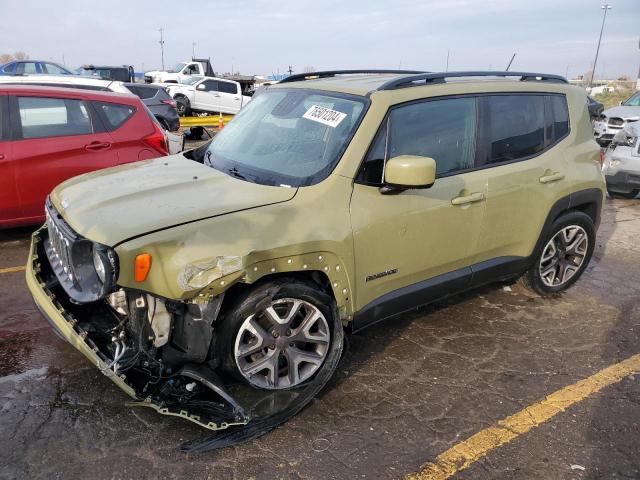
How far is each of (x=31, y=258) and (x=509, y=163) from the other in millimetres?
3266

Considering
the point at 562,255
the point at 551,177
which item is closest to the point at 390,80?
the point at 551,177

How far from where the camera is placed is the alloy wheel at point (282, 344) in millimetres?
2855

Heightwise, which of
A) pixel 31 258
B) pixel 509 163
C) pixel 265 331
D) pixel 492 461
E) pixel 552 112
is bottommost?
pixel 492 461

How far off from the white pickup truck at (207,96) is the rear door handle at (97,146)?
14.4 metres

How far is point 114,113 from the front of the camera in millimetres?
5844

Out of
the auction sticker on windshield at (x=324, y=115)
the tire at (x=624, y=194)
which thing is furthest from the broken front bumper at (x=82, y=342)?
the tire at (x=624, y=194)

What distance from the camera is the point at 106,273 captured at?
246 centimetres

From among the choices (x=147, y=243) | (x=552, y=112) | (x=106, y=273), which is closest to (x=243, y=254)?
(x=147, y=243)

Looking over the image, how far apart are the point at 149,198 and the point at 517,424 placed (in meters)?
2.38

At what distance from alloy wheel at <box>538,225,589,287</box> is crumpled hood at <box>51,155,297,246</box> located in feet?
8.44

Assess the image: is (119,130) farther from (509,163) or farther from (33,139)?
(509,163)

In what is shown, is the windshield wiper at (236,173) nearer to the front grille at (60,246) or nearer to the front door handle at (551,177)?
the front grille at (60,246)

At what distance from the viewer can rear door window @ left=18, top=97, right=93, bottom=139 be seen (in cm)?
533

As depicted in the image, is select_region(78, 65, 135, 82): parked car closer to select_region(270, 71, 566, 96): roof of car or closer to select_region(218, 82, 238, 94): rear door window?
select_region(218, 82, 238, 94): rear door window
